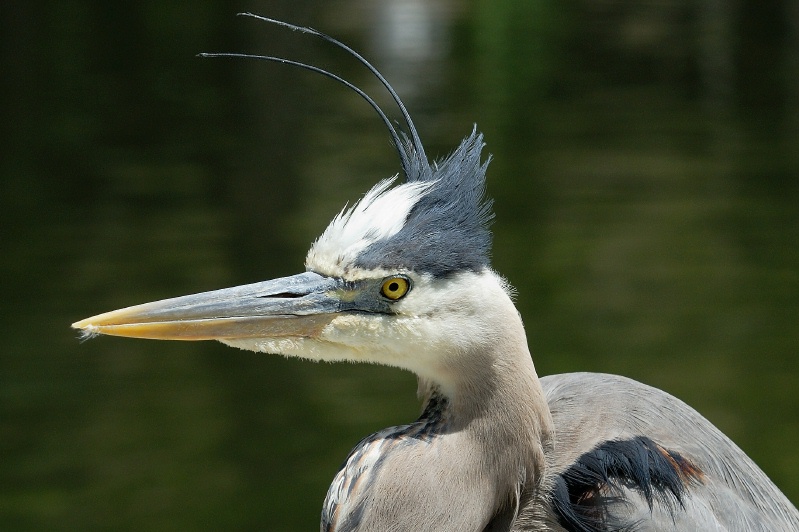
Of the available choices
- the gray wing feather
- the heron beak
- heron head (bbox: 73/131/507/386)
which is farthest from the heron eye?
the gray wing feather

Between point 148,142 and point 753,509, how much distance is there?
9.52 metres

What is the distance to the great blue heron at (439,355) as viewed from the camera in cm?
269

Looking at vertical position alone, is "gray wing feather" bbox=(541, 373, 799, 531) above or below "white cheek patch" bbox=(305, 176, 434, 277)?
below

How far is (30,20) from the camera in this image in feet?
54.5

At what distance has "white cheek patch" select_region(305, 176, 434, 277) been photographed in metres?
2.71

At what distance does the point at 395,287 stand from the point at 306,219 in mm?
6667

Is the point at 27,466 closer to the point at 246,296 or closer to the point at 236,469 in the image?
the point at 236,469

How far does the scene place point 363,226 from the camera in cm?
271

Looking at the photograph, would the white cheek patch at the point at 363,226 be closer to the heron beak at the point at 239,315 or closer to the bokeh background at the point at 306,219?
the heron beak at the point at 239,315

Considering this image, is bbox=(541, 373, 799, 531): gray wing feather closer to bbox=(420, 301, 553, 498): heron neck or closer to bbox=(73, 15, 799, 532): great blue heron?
bbox=(73, 15, 799, 532): great blue heron

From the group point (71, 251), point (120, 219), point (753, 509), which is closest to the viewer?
point (753, 509)

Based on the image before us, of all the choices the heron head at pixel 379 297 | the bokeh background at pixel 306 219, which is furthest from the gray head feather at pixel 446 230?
the bokeh background at pixel 306 219

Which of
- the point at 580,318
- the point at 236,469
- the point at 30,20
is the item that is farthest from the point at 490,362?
the point at 30,20

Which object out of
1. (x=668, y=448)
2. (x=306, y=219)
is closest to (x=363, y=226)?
(x=668, y=448)
